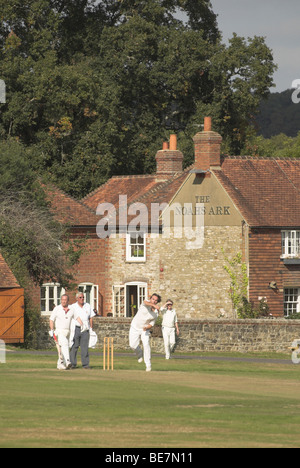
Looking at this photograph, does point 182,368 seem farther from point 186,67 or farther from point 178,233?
point 186,67

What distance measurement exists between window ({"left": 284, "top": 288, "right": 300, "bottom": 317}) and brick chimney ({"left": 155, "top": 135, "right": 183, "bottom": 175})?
917cm

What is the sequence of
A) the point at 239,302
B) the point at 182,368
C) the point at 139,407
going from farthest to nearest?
1. the point at 239,302
2. the point at 182,368
3. the point at 139,407

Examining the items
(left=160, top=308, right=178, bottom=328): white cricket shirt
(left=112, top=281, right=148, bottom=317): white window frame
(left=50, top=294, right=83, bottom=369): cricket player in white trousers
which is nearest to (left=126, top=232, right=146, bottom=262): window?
(left=112, top=281, right=148, bottom=317): white window frame

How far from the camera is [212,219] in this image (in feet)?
178

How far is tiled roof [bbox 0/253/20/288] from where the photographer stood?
40875 mm

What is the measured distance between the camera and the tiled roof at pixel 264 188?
54.8m

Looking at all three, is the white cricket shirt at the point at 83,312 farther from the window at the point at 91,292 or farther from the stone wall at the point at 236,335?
the window at the point at 91,292

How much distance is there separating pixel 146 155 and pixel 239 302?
16598mm

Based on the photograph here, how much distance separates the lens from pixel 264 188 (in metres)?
57.0

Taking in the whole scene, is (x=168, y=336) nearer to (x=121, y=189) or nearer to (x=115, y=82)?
(x=121, y=189)

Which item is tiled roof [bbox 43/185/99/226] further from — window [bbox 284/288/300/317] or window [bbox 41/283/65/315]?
window [bbox 284/288/300/317]

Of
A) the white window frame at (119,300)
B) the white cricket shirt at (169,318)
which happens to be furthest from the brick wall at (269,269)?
the white cricket shirt at (169,318)
